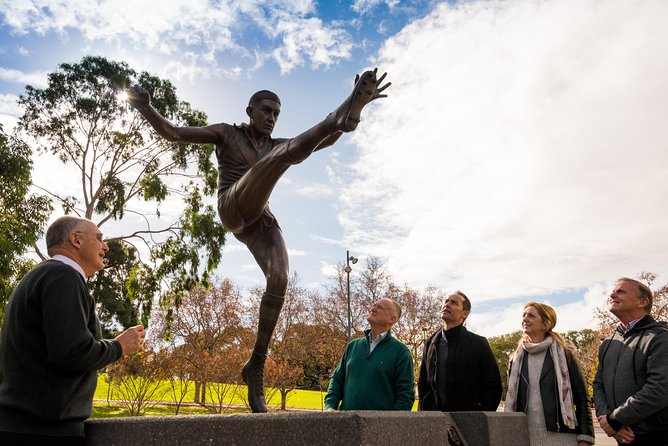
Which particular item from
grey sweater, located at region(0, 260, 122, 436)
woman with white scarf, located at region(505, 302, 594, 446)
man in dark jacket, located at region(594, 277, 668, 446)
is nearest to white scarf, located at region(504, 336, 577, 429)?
woman with white scarf, located at region(505, 302, 594, 446)

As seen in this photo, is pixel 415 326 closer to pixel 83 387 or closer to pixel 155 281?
pixel 155 281

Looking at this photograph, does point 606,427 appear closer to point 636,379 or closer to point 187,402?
point 636,379

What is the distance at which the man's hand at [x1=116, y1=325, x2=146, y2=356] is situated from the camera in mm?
2789

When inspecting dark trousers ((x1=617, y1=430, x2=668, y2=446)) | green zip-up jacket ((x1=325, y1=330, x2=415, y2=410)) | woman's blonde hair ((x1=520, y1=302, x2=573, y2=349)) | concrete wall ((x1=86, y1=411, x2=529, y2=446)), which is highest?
woman's blonde hair ((x1=520, y1=302, x2=573, y2=349))

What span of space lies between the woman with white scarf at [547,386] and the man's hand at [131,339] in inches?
120

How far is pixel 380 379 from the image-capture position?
4148 mm

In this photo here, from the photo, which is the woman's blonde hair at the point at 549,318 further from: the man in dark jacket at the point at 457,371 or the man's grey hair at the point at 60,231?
the man's grey hair at the point at 60,231

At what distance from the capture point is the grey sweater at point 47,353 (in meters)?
2.51

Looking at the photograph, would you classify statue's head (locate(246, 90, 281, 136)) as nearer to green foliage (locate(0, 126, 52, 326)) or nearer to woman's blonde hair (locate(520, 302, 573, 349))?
woman's blonde hair (locate(520, 302, 573, 349))

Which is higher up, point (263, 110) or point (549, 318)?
point (263, 110)

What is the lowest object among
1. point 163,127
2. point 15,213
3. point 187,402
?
point 187,402

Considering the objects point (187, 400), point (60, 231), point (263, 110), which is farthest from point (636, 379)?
point (187, 400)

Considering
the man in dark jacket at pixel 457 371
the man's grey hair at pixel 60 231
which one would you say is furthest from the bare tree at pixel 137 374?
the man's grey hair at pixel 60 231

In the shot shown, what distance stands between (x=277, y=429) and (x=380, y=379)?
2.00 m
